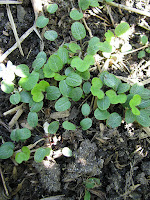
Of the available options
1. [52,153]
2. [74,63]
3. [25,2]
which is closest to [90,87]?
[74,63]

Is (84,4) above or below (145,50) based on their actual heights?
above

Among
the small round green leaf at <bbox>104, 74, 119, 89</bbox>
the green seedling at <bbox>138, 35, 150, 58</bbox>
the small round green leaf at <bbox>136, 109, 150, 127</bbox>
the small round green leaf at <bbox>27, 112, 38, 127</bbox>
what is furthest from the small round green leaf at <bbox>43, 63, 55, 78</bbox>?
the green seedling at <bbox>138, 35, 150, 58</bbox>

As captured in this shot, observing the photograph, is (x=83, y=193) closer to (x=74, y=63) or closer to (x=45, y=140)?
(x=45, y=140)

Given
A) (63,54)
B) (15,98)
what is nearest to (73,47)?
(63,54)

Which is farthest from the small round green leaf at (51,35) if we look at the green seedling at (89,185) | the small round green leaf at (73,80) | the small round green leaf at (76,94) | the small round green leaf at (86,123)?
the green seedling at (89,185)

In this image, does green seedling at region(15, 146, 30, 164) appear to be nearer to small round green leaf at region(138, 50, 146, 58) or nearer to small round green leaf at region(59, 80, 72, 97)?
small round green leaf at region(59, 80, 72, 97)

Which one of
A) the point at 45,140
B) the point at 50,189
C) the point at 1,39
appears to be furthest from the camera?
the point at 1,39

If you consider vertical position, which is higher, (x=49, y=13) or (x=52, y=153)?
(x=49, y=13)

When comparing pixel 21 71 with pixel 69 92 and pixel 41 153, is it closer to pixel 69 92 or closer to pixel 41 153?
pixel 69 92
